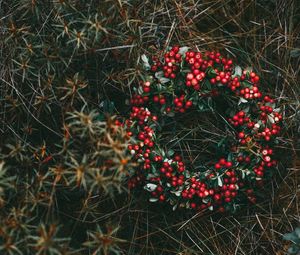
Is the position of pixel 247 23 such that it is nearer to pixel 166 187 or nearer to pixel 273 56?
pixel 273 56

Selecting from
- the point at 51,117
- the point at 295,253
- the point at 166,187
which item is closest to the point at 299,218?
the point at 295,253

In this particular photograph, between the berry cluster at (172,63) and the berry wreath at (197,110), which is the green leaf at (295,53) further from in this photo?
the berry cluster at (172,63)

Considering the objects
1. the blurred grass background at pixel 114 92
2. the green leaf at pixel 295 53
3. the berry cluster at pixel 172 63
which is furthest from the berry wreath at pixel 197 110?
the green leaf at pixel 295 53

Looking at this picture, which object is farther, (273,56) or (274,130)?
(273,56)

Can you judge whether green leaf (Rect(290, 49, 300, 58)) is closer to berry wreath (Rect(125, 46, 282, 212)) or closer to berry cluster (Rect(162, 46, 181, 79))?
berry wreath (Rect(125, 46, 282, 212))

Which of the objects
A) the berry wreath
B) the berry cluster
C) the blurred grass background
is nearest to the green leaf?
the blurred grass background

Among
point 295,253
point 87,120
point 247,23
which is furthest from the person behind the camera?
point 247,23

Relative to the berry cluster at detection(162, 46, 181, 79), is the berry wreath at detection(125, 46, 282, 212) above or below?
below
